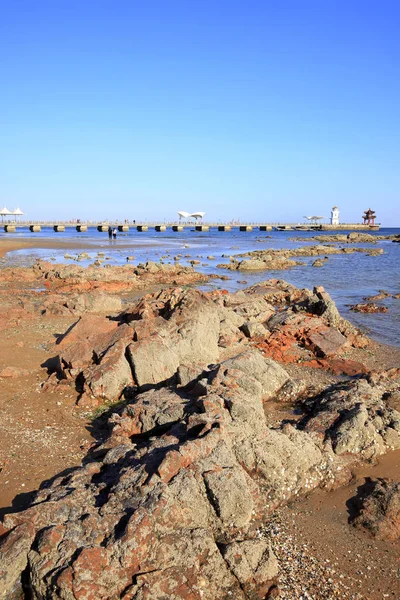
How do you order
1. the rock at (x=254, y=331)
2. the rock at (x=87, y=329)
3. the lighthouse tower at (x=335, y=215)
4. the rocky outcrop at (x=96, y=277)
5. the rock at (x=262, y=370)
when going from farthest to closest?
the lighthouse tower at (x=335, y=215) < the rocky outcrop at (x=96, y=277) < the rock at (x=254, y=331) < the rock at (x=87, y=329) < the rock at (x=262, y=370)

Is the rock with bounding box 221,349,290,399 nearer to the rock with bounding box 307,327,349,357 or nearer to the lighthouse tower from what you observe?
the rock with bounding box 307,327,349,357

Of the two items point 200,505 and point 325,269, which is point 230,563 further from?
point 325,269

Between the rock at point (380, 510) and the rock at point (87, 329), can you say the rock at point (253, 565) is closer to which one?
the rock at point (380, 510)

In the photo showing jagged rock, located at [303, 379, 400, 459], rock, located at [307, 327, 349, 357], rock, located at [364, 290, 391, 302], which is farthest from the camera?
rock, located at [364, 290, 391, 302]

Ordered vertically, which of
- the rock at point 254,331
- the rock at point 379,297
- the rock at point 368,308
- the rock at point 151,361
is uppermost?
the rock at point 151,361

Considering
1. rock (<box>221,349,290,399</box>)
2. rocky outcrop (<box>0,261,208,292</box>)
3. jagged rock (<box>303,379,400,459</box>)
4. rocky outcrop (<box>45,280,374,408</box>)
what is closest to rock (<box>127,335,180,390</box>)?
rocky outcrop (<box>45,280,374,408</box>)

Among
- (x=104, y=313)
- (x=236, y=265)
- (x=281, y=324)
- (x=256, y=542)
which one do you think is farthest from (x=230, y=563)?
(x=236, y=265)

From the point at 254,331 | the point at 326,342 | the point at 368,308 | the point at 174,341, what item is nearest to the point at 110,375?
the point at 174,341

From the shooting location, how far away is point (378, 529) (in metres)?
6.02

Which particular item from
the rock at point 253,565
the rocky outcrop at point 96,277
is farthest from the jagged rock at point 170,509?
the rocky outcrop at point 96,277

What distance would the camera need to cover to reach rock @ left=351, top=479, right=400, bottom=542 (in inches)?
236

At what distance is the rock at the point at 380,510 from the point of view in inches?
236

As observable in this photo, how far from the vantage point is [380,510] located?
629 centimetres

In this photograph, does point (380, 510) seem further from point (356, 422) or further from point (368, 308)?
point (368, 308)
